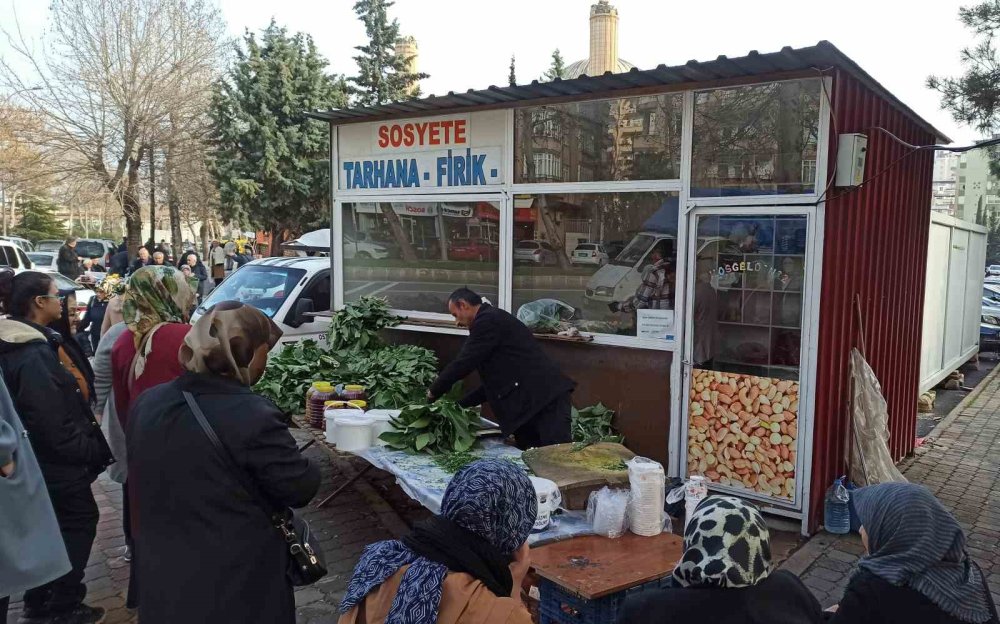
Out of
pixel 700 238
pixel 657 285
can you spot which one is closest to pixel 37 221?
pixel 657 285

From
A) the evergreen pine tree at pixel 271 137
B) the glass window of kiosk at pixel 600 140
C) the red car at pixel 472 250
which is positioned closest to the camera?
the glass window of kiosk at pixel 600 140

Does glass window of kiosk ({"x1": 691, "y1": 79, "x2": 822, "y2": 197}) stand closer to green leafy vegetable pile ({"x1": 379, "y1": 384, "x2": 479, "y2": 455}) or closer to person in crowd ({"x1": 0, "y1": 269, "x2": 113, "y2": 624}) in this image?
green leafy vegetable pile ({"x1": 379, "y1": 384, "x2": 479, "y2": 455})

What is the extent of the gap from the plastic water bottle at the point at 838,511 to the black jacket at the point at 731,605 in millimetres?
3680

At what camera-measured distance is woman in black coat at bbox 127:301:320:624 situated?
2.44m

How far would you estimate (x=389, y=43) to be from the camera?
32500 millimetres

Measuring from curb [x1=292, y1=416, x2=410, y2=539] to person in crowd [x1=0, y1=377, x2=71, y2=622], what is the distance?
2387 mm

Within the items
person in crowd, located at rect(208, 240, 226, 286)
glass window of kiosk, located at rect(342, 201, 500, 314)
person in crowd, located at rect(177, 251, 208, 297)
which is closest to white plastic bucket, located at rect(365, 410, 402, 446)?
glass window of kiosk, located at rect(342, 201, 500, 314)

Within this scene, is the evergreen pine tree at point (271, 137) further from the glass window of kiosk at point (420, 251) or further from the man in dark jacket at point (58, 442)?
the man in dark jacket at point (58, 442)

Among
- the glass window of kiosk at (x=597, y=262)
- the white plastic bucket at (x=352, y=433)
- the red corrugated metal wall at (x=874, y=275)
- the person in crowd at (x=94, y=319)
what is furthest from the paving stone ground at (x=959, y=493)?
the person in crowd at (x=94, y=319)

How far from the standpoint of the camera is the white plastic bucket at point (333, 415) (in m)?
5.16

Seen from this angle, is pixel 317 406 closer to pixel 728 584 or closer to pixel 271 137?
pixel 728 584

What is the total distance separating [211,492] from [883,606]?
212 centimetres

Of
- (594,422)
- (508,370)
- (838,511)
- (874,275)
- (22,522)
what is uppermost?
(874,275)

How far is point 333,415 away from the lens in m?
5.23
